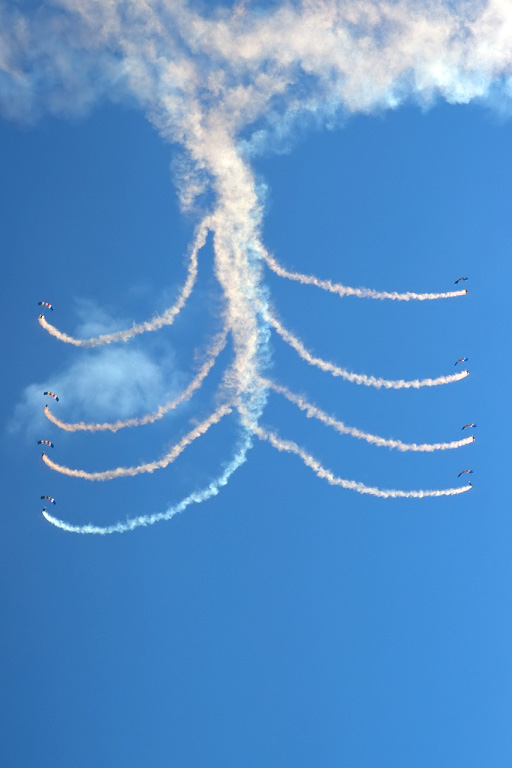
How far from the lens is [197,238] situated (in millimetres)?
66000

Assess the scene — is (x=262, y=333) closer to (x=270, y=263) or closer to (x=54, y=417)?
(x=270, y=263)

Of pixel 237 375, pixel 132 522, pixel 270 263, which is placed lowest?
pixel 132 522

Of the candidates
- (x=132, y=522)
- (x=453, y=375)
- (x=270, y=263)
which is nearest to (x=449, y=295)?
(x=453, y=375)

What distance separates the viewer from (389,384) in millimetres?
69000

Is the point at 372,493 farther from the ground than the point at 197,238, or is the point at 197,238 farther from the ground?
the point at 197,238

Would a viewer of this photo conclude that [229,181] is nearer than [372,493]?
Yes

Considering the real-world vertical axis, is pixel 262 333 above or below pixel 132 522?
above

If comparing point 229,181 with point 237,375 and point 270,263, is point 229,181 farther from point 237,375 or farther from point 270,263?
point 237,375

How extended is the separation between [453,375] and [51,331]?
20681 millimetres

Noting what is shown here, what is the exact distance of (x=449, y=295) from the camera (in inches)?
2719

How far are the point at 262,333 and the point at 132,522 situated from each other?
12.0m

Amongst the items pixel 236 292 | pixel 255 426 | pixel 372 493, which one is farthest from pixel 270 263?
pixel 372 493

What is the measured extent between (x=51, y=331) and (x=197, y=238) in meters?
9.03

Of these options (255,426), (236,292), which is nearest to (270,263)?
(236,292)
